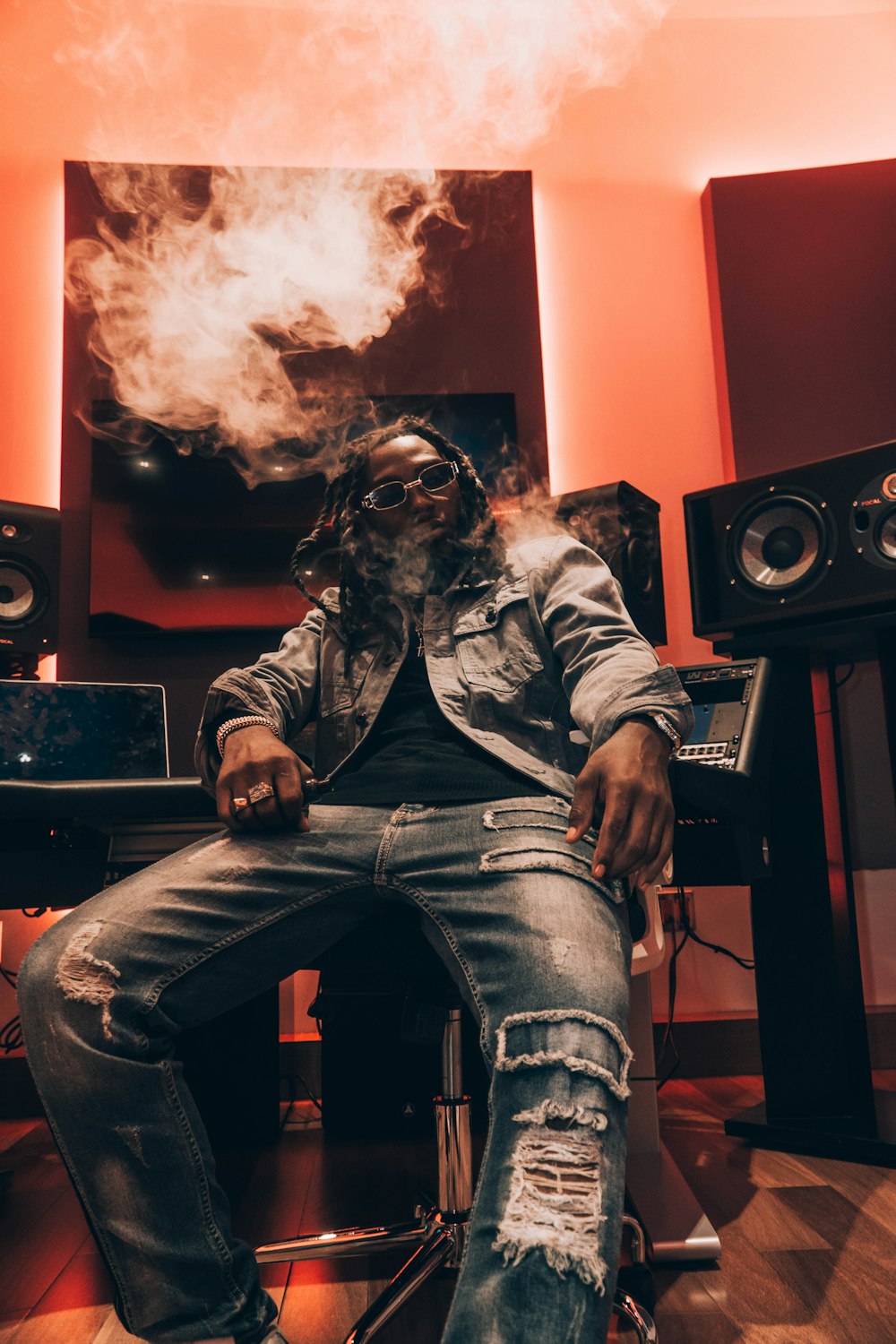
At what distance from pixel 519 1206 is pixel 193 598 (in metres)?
2.23

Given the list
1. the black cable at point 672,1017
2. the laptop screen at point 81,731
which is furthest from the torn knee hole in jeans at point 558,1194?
the black cable at point 672,1017

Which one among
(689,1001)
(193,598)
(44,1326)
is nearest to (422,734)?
(44,1326)

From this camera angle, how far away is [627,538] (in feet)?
7.64

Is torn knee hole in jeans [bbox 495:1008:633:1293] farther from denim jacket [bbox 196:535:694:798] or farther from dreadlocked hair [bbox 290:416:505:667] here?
dreadlocked hair [bbox 290:416:505:667]

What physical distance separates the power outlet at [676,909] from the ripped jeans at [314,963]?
→ 175 cm

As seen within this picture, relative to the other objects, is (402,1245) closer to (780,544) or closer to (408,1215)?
(408,1215)

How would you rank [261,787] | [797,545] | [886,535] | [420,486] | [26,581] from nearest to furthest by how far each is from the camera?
[261,787], [420,486], [886,535], [797,545], [26,581]

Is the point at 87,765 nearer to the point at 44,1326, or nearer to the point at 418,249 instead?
the point at 44,1326

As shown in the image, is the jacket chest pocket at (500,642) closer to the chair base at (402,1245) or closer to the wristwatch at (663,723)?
the wristwatch at (663,723)

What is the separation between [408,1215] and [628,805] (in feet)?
3.77

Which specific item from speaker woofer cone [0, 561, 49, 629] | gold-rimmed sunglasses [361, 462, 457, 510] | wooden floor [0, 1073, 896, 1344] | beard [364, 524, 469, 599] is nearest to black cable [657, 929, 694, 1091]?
wooden floor [0, 1073, 896, 1344]

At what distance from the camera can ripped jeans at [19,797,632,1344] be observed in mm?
782

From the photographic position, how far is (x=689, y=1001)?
273 centimetres

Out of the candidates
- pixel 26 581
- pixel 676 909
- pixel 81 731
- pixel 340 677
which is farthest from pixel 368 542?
pixel 676 909
